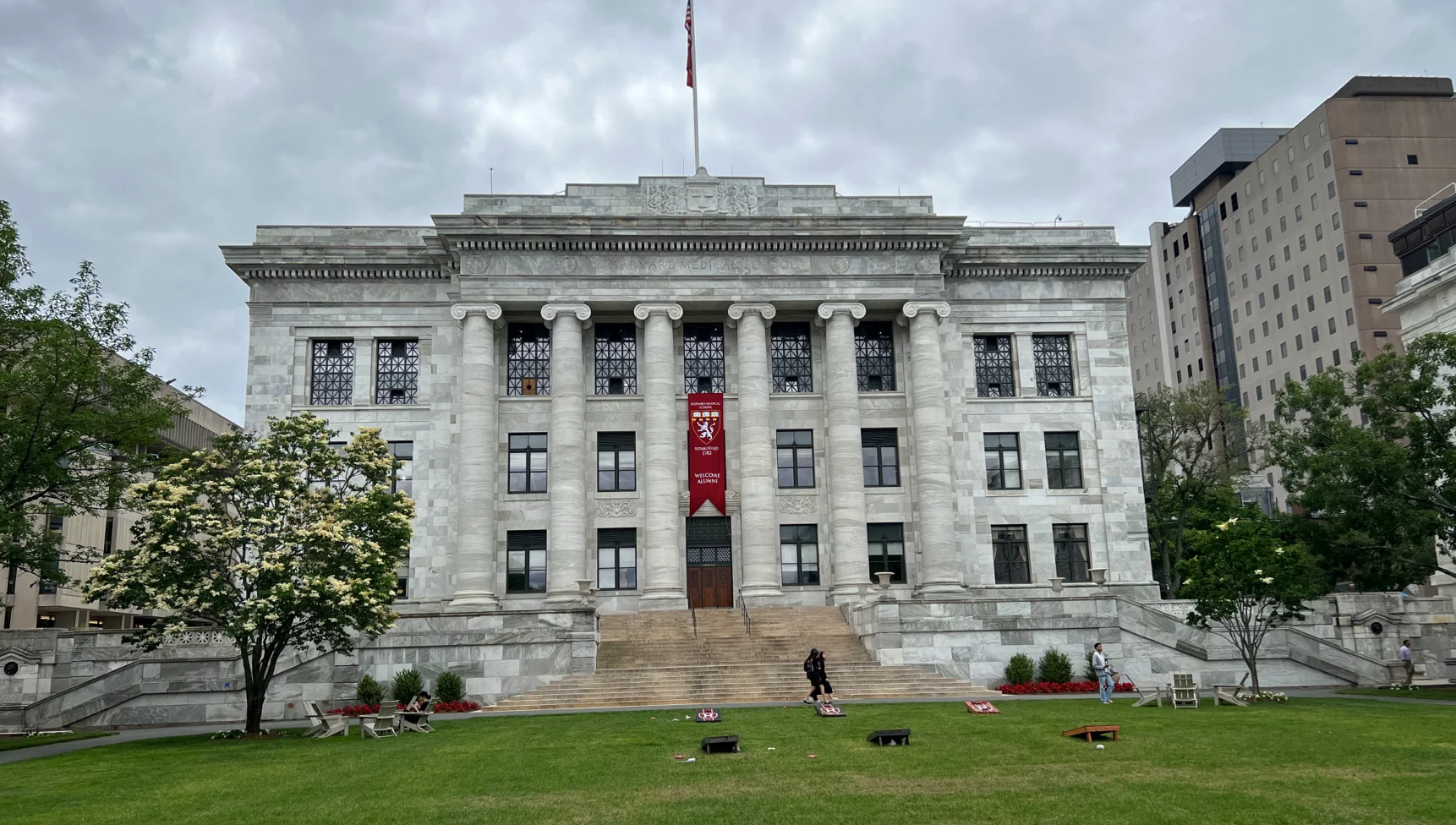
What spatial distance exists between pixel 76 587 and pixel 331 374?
2195 cm

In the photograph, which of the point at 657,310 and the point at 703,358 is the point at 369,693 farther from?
the point at 703,358

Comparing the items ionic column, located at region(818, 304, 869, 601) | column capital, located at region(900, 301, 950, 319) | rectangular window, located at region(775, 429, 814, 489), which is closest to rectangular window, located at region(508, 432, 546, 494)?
rectangular window, located at region(775, 429, 814, 489)

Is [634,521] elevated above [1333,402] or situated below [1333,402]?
below

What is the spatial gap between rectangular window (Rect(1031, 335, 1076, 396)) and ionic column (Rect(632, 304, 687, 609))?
50.3ft

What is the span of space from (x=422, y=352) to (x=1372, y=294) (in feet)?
247

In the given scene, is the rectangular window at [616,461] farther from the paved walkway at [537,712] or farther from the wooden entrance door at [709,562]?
the paved walkway at [537,712]

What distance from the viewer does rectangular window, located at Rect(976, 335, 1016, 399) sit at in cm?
4697

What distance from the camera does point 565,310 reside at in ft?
143

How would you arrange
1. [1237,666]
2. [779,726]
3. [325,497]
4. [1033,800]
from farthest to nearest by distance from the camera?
[1237,666]
[325,497]
[779,726]
[1033,800]

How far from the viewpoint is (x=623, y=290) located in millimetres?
44062

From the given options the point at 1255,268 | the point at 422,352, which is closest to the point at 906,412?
the point at 422,352

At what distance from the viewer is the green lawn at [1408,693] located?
3102cm

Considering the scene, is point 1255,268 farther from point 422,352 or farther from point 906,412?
point 422,352

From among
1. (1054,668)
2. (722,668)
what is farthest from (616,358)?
(1054,668)
